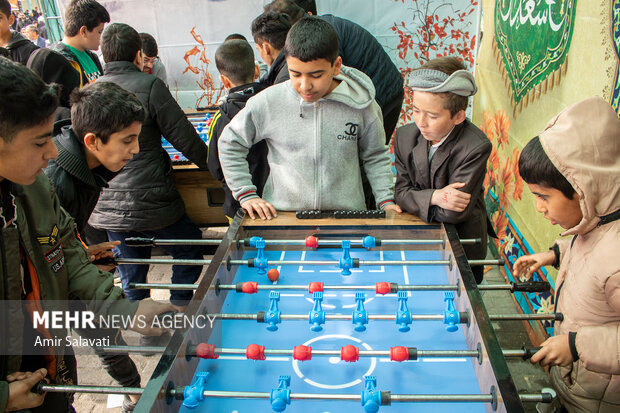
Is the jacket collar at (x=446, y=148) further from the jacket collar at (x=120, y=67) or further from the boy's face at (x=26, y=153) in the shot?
the jacket collar at (x=120, y=67)

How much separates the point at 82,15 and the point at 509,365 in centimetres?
332

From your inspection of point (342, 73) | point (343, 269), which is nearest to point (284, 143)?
point (342, 73)

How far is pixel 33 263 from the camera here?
1302 mm

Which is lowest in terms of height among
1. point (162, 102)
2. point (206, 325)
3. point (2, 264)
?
point (206, 325)

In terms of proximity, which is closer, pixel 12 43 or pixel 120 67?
pixel 120 67

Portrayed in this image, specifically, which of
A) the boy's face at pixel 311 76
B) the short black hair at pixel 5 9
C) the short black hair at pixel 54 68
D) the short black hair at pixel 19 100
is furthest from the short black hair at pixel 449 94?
the short black hair at pixel 5 9

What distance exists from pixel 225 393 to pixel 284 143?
1229 millimetres

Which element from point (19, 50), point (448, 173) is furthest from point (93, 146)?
point (19, 50)

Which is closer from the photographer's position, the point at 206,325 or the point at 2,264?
the point at 2,264

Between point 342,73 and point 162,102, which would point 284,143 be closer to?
point 342,73

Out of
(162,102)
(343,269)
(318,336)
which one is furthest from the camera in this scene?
(162,102)

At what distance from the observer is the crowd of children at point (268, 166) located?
1217 millimetres

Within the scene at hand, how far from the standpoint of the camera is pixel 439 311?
1.49 metres

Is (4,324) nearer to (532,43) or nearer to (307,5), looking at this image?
(307,5)
